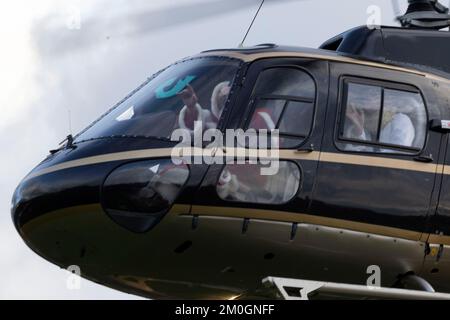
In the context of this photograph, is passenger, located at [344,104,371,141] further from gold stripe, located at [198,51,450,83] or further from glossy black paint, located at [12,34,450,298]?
gold stripe, located at [198,51,450,83]

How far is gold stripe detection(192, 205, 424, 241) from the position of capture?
10391 millimetres

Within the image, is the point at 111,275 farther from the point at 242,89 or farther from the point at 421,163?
the point at 421,163

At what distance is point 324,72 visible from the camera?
434 inches

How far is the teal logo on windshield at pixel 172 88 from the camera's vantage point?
10992mm

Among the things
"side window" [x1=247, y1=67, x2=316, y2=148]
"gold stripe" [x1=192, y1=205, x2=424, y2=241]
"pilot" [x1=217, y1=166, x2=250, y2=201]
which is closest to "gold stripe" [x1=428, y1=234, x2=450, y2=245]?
"gold stripe" [x1=192, y1=205, x2=424, y2=241]

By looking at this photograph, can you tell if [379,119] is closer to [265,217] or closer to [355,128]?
[355,128]

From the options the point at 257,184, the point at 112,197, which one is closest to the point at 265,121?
the point at 257,184

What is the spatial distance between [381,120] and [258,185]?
54.9 inches

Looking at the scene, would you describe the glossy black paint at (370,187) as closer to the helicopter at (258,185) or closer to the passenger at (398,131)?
the helicopter at (258,185)

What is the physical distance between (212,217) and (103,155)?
110 centimetres

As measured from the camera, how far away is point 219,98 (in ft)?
35.4

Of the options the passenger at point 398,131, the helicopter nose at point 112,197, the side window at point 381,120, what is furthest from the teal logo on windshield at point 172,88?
the passenger at point 398,131

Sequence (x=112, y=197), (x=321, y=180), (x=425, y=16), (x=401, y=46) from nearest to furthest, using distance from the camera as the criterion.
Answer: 1. (x=112, y=197)
2. (x=321, y=180)
3. (x=401, y=46)
4. (x=425, y=16)

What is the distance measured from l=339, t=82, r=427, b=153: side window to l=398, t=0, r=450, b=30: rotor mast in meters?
1.50
